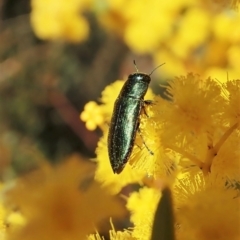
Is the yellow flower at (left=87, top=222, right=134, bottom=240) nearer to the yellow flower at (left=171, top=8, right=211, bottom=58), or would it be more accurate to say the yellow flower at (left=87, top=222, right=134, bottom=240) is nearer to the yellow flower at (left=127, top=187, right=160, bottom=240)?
the yellow flower at (left=127, top=187, right=160, bottom=240)

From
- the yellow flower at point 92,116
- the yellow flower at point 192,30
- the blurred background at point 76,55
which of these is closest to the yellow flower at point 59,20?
the blurred background at point 76,55

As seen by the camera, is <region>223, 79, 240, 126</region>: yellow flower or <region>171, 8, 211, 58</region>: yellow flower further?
<region>171, 8, 211, 58</region>: yellow flower

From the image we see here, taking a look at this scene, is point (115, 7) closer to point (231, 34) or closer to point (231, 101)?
point (231, 34)

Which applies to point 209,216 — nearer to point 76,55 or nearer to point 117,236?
point 117,236

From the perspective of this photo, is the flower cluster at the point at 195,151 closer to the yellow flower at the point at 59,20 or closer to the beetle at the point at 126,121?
the beetle at the point at 126,121

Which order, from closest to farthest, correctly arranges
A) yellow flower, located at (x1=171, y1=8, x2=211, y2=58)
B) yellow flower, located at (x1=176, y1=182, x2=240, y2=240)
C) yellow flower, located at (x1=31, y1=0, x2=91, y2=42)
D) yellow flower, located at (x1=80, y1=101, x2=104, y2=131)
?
yellow flower, located at (x1=176, y1=182, x2=240, y2=240) → yellow flower, located at (x1=80, y1=101, x2=104, y2=131) → yellow flower, located at (x1=171, y1=8, x2=211, y2=58) → yellow flower, located at (x1=31, y1=0, x2=91, y2=42)

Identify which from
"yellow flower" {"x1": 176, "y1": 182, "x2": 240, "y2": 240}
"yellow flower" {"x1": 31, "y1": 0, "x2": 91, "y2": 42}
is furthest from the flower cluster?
"yellow flower" {"x1": 31, "y1": 0, "x2": 91, "y2": 42}
